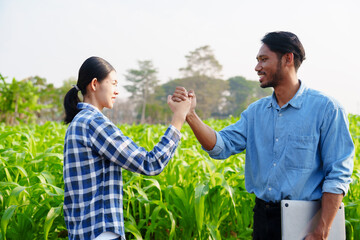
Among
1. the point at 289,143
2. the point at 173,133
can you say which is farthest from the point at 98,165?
the point at 289,143

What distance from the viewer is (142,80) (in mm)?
42094

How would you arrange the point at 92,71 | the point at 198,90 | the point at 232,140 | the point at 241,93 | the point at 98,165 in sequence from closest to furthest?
1. the point at 98,165
2. the point at 92,71
3. the point at 232,140
4. the point at 198,90
5. the point at 241,93

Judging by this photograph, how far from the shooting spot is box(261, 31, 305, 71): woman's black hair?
1834 mm

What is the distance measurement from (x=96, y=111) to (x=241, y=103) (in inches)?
1690

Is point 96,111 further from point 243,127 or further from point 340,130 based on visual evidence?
point 340,130

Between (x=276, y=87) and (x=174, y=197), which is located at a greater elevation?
(x=276, y=87)

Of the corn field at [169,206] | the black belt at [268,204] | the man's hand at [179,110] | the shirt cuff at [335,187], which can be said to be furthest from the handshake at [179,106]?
the corn field at [169,206]

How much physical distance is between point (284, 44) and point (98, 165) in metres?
1.02

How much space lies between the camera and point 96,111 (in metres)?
1.62

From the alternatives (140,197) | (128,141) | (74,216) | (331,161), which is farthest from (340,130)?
(140,197)

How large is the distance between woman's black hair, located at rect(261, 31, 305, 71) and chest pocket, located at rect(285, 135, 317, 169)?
38 centimetres

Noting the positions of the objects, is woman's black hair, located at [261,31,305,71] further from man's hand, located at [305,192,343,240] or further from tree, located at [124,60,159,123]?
tree, located at [124,60,159,123]

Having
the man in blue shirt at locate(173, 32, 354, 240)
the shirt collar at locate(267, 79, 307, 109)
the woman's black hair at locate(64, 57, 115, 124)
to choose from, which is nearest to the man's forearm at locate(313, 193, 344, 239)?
the man in blue shirt at locate(173, 32, 354, 240)

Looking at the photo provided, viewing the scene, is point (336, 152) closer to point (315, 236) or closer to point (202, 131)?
point (315, 236)
